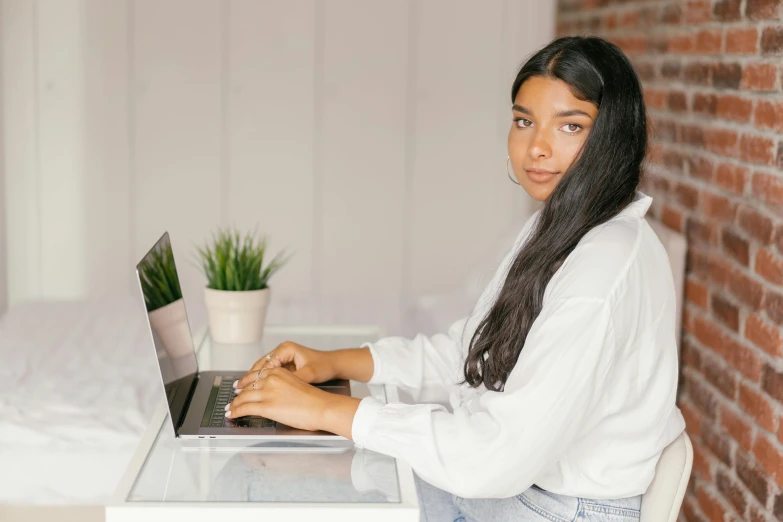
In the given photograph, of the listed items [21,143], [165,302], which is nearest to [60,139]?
[21,143]

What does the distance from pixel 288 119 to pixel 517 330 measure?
8.07 ft

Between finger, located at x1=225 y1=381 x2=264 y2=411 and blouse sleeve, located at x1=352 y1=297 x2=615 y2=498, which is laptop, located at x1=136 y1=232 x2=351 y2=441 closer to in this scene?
finger, located at x1=225 y1=381 x2=264 y2=411

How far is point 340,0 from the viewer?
379 centimetres

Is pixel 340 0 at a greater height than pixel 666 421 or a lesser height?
greater

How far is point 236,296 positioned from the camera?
218cm

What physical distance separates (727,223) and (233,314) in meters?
1.18

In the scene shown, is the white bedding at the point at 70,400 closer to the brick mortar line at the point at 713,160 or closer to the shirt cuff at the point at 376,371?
the shirt cuff at the point at 376,371

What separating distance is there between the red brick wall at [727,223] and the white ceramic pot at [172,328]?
0.97 m

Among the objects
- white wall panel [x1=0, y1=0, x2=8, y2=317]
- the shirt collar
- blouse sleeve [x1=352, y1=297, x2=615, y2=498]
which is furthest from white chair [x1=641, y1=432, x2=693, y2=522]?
white wall panel [x1=0, y1=0, x2=8, y2=317]

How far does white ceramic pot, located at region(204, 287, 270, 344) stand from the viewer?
7.15 ft

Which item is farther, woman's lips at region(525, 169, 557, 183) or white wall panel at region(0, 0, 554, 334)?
white wall panel at region(0, 0, 554, 334)

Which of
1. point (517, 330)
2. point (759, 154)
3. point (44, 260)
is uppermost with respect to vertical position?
point (759, 154)

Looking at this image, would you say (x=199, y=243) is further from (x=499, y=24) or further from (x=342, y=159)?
(x=499, y=24)

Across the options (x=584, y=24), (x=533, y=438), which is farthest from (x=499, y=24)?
(x=533, y=438)
